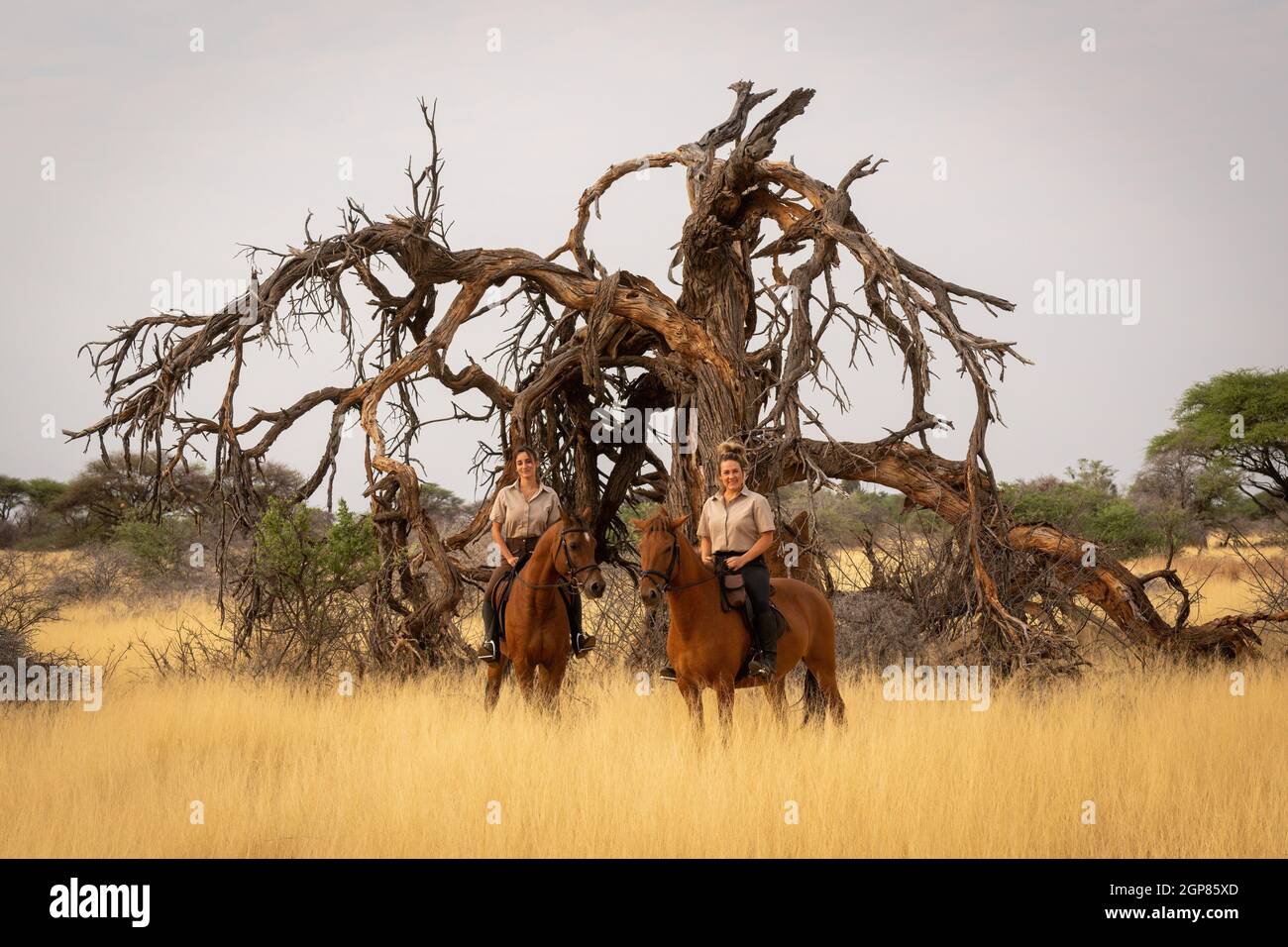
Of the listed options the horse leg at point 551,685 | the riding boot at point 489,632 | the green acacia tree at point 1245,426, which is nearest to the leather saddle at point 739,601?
the horse leg at point 551,685

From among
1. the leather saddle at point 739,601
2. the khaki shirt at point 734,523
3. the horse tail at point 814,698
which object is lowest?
the horse tail at point 814,698

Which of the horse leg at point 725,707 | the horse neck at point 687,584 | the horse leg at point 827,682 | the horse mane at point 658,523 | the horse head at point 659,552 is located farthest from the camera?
the horse leg at point 827,682

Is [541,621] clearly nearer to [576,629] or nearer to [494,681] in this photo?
[576,629]

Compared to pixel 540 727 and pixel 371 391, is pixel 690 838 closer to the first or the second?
pixel 540 727

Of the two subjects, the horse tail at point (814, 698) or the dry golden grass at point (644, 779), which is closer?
the dry golden grass at point (644, 779)

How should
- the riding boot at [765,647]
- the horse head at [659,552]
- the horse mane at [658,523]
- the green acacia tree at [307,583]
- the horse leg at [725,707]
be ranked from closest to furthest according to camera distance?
the horse head at [659,552] < the horse mane at [658,523] < the horse leg at [725,707] < the riding boot at [765,647] < the green acacia tree at [307,583]

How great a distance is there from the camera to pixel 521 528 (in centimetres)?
984

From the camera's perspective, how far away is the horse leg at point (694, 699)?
27.5 ft

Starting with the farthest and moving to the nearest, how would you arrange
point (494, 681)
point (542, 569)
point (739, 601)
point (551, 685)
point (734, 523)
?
point (494, 681) → point (551, 685) → point (542, 569) → point (734, 523) → point (739, 601)

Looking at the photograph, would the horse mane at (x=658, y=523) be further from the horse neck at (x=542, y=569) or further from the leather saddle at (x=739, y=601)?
the horse neck at (x=542, y=569)

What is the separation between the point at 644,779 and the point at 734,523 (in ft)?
7.25

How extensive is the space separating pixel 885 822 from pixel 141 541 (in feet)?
76.5

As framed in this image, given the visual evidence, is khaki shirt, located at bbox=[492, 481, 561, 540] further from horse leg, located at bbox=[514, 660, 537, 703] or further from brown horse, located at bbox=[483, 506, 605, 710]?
horse leg, located at bbox=[514, 660, 537, 703]

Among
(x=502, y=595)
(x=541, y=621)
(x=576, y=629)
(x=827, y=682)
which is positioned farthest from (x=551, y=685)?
(x=827, y=682)
